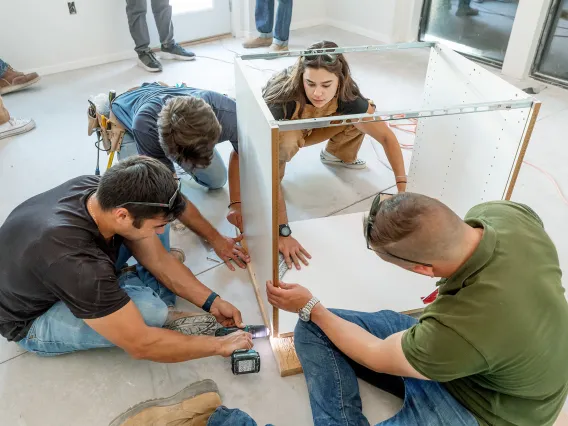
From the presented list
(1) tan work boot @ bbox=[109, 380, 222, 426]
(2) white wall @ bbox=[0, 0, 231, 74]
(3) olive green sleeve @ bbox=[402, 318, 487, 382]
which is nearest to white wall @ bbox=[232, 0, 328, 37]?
(2) white wall @ bbox=[0, 0, 231, 74]

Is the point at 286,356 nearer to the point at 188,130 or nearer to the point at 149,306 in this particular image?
the point at 149,306

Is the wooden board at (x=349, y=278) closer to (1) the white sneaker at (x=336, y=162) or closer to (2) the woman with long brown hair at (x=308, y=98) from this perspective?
(2) the woman with long brown hair at (x=308, y=98)

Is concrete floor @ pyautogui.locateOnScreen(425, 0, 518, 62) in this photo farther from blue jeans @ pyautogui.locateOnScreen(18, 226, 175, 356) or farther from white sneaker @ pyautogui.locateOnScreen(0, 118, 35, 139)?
blue jeans @ pyautogui.locateOnScreen(18, 226, 175, 356)

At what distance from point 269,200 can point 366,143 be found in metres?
1.62

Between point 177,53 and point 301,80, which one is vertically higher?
point 301,80

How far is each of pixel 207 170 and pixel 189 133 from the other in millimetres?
602

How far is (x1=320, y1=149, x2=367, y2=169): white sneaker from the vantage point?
2.60m

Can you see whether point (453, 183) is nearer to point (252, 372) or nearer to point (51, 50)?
point (252, 372)

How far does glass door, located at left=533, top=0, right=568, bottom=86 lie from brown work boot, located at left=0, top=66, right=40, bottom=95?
3.54m

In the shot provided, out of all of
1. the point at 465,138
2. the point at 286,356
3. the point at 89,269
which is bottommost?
the point at 286,356

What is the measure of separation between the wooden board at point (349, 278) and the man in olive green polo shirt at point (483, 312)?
22.9 inches

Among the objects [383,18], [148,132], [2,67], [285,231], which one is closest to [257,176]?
[285,231]

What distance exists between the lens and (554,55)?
344 cm

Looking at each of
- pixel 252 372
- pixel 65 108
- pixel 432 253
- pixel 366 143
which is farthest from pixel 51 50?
pixel 432 253
